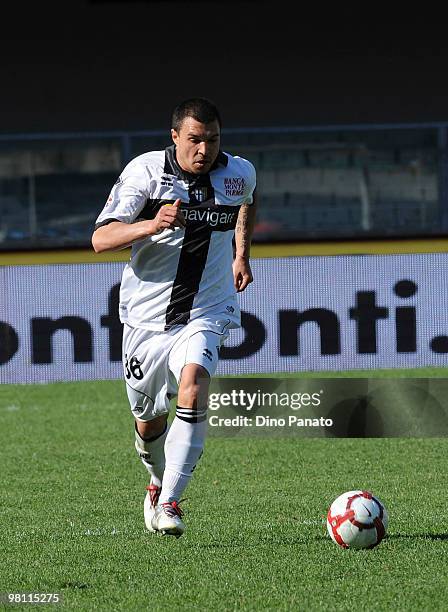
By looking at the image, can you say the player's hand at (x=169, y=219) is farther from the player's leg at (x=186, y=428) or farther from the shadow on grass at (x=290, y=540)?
the shadow on grass at (x=290, y=540)

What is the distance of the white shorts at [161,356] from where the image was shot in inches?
232

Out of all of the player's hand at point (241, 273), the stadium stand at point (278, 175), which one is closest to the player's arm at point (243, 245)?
the player's hand at point (241, 273)

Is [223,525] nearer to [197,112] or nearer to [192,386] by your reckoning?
[192,386]

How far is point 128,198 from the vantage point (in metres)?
5.86

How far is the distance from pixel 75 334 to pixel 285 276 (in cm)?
193

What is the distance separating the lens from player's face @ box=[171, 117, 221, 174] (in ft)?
19.0

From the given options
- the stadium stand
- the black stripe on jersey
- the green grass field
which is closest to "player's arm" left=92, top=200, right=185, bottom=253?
the black stripe on jersey

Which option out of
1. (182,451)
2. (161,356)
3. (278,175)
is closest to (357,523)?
(182,451)

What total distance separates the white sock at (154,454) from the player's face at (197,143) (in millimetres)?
1381

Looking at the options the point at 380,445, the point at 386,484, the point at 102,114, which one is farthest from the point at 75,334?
the point at 102,114

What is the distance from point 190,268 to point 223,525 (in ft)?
4.20

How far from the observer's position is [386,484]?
7.45 meters

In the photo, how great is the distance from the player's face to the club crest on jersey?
4.2 inches

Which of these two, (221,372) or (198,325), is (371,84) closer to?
(221,372)
